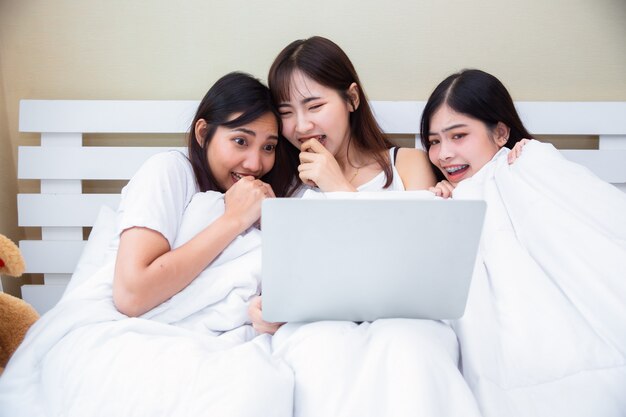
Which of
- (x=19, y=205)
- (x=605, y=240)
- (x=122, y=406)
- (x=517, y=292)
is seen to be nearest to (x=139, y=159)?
(x=19, y=205)

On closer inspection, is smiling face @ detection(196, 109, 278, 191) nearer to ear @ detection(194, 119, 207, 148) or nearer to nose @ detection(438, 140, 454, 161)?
ear @ detection(194, 119, 207, 148)

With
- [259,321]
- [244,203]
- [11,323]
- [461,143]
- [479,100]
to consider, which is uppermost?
[479,100]

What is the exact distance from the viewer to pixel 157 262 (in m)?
1.00

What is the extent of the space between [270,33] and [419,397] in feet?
4.20

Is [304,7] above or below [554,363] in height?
above

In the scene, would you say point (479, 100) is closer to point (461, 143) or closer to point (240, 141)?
point (461, 143)

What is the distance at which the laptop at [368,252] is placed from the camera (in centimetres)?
71

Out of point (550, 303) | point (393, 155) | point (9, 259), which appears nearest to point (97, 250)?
point (9, 259)

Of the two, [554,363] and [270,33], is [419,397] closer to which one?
[554,363]

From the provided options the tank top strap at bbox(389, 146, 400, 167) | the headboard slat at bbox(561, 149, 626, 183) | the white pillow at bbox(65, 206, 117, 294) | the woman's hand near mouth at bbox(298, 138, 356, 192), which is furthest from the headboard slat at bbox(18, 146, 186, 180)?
the headboard slat at bbox(561, 149, 626, 183)

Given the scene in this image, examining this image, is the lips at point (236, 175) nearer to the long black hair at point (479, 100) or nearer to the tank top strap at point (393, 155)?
the tank top strap at point (393, 155)

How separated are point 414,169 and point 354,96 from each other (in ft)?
0.89

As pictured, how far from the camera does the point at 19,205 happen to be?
1.53 m

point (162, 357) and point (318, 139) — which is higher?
point (318, 139)
